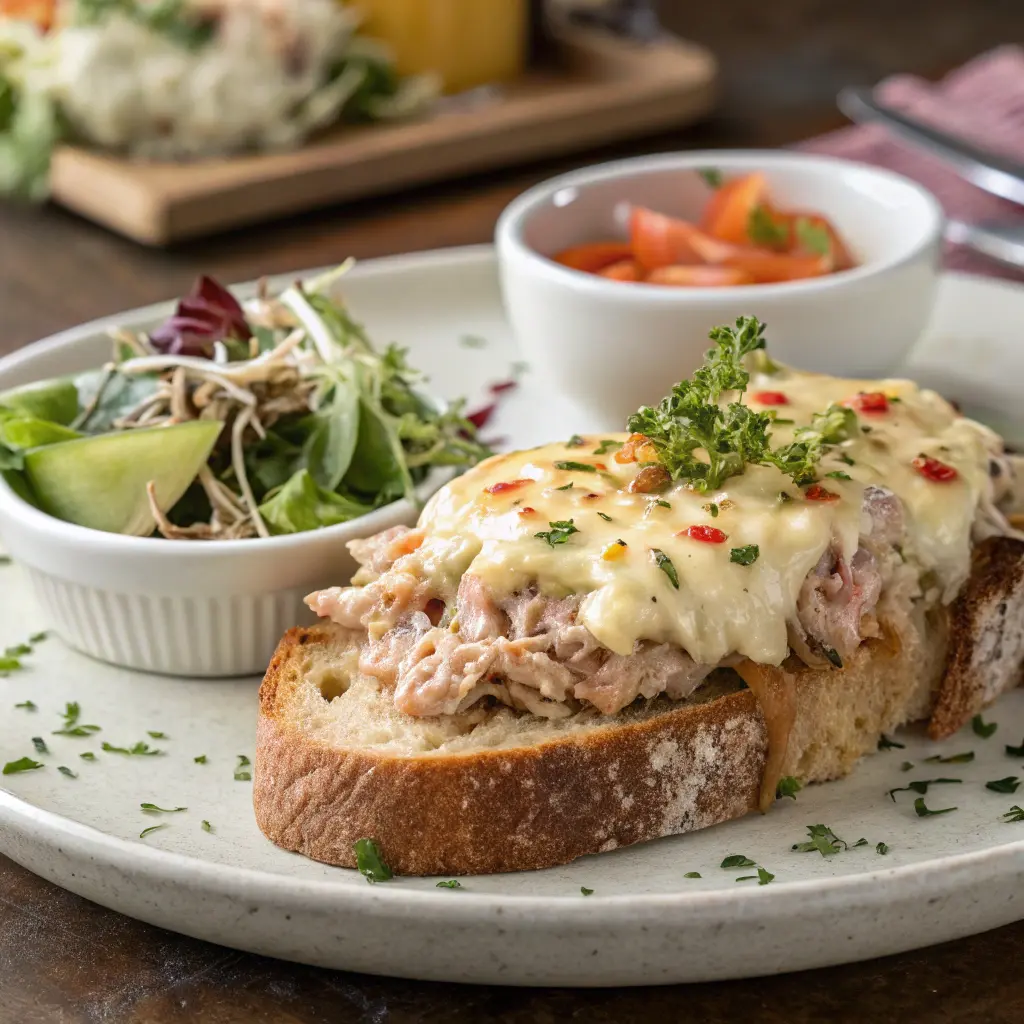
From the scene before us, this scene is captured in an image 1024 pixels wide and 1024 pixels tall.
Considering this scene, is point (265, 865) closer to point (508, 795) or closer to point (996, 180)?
point (508, 795)

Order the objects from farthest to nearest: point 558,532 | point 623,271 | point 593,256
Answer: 1. point 593,256
2. point 623,271
3. point 558,532

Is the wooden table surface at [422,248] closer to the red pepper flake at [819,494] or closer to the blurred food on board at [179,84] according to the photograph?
the blurred food on board at [179,84]

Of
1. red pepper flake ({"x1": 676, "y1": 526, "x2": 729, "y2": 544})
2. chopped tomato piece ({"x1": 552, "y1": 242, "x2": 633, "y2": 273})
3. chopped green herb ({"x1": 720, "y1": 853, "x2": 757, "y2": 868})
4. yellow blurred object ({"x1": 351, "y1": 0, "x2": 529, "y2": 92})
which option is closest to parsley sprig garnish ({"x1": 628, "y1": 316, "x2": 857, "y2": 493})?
red pepper flake ({"x1": 676, "y1": 526, "x2": 729, "y2": 544})

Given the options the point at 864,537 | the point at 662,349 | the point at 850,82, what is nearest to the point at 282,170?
the point at 662,349

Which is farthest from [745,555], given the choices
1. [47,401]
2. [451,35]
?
[451,35]

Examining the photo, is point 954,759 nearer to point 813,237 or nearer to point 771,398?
point 771,398

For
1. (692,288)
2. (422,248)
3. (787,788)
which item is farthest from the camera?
(422,248)
